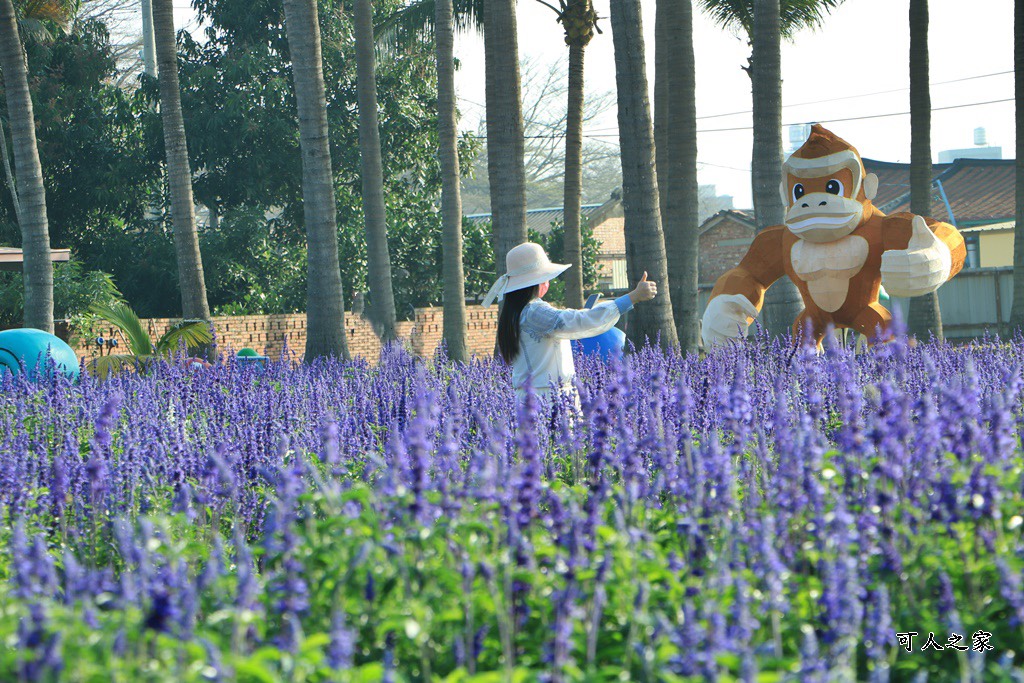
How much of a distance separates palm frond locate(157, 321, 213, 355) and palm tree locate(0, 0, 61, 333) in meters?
1.86

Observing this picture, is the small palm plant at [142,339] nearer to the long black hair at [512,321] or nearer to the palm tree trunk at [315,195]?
the palm tree trunk at [315,195]

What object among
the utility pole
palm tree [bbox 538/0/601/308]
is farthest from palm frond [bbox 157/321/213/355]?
the utility pole

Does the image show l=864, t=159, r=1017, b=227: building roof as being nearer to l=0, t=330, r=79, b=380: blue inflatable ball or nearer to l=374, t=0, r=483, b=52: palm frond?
l=374, t=0, r=483, b=52: palm frond

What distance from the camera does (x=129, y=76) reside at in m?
48.5

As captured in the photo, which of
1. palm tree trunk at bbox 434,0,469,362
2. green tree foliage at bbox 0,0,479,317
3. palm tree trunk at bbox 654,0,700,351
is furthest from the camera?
green tree foliage at bbox 0,0,479,317

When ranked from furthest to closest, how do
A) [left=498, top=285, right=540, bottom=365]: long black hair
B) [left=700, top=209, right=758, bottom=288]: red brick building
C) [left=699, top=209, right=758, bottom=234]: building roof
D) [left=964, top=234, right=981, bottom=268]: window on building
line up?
1. [left=700, top=209, right=758, bottom=288]: red brick building
2. [left=699, top=209, right=758, bottom=234]: building roof
3. [left=964, top=234, right=981, bottom=268]: window on building
4. [left=498, top=285, right=540, bottom=365]: long black hair

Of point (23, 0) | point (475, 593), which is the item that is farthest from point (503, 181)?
point (23, 0)

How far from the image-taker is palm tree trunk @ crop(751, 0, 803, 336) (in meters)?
11.6

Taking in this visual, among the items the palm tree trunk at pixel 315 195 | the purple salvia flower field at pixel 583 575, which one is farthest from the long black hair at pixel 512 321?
the palm tree trunk at pixel 315 195

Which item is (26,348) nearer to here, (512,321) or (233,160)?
(512,321)

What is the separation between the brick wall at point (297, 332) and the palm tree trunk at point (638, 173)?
10.0 meters

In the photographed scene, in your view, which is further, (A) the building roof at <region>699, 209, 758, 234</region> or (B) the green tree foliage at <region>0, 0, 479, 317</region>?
(A) the building roof at <region>699, 209, 758, 234</region>

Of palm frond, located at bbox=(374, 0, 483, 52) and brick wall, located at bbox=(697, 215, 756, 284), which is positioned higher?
palm frond, located at bbox=(374, 0, 483, 52)

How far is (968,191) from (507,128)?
34.9 metres
